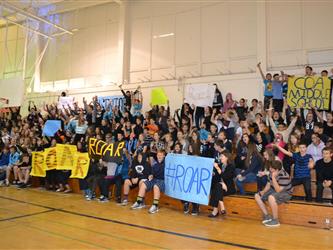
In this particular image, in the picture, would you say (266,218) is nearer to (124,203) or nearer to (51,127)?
(124,203)

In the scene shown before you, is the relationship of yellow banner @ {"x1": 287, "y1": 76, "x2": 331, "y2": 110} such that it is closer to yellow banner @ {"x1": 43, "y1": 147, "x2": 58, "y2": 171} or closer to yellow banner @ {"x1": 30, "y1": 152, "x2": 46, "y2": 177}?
yellow banner @ {"x1": 43, "y1": 147, "x2": 58, "y2": 171}

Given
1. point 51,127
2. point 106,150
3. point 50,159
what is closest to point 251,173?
point 106,150

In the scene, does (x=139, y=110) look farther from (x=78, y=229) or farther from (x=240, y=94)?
(x=78, y=229)

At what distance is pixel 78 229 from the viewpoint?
16.7 ft

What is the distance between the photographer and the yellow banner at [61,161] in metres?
8.42

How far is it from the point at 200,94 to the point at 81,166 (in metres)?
4.60

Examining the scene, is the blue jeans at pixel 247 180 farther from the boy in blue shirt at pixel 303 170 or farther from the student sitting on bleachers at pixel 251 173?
the boy in blue shirt at pixel 303 170

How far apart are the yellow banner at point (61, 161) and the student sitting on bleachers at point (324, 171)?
17.9ft

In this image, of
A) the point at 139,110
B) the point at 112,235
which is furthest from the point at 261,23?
the point at 112,235

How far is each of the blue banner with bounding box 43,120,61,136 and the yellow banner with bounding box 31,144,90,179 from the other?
171 centimetres

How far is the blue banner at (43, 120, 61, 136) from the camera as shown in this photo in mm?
11398

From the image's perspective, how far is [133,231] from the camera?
4988mm

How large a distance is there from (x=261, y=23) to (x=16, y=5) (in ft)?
33.5

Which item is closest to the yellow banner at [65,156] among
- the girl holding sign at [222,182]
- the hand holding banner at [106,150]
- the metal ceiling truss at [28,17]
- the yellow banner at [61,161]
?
the yellow banner at [61,161]
